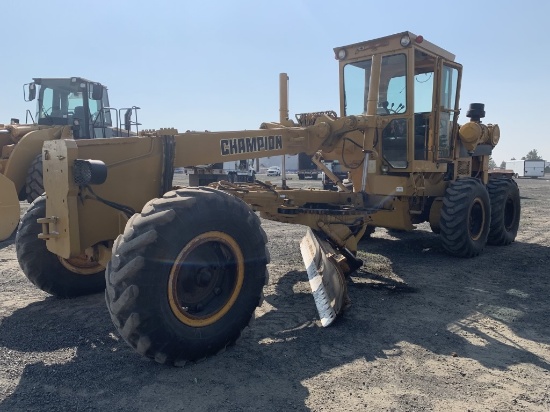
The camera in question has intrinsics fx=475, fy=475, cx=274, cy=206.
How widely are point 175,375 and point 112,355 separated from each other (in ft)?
2.21

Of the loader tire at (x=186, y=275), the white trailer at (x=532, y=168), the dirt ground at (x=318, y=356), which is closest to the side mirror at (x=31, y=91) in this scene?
the dirt ground at (x=318, y=356)

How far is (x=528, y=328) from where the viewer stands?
457 cm

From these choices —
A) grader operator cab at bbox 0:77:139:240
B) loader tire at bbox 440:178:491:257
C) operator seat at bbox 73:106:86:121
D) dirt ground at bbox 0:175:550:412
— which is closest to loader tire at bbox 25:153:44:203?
grader operator cab at bbox 0:77:139:240

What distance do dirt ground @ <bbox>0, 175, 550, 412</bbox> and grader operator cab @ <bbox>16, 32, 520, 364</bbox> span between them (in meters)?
0.29

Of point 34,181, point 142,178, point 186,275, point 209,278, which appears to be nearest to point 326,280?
point 209,278

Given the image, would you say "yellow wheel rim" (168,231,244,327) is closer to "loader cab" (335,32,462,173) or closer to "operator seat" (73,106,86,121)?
"loader cab" (335,32,462,173)

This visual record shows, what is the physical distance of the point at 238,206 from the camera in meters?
3.88

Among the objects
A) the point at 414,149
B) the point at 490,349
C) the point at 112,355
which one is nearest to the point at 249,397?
the point at 112,355

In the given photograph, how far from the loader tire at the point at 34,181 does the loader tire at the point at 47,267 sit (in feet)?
14.3

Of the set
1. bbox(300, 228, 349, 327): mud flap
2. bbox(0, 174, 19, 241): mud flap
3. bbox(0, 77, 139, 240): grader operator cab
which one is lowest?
bbox(300, 228, 349, 327): mud flap

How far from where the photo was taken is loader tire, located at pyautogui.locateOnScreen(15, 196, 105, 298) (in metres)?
4.79

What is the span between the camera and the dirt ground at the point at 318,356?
3158 mm

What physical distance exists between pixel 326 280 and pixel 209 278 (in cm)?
157

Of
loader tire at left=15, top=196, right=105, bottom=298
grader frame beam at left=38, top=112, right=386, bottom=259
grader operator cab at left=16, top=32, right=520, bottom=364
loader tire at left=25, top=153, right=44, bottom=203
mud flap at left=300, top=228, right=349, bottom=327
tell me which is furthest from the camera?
loader tire at left=25, top=153, right=44, bottom=203
